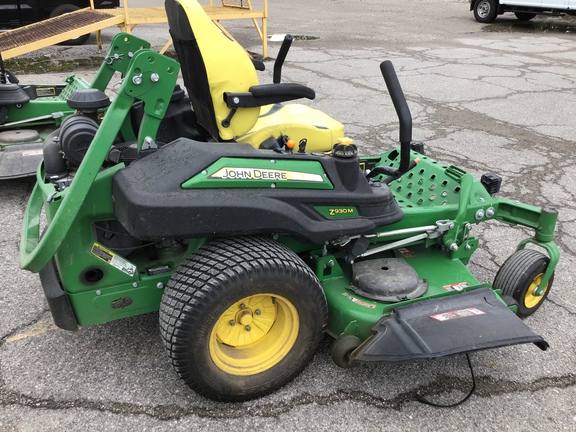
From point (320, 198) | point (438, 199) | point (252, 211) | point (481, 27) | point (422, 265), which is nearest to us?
point (252, 211)

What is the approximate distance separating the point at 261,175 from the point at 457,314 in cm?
98

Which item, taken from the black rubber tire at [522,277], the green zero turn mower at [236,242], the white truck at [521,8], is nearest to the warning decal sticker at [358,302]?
the green zero turn mower at [236,242]

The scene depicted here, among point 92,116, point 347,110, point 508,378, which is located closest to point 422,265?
point 508,378

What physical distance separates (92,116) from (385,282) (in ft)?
5.32

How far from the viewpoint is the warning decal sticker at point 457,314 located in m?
2.20

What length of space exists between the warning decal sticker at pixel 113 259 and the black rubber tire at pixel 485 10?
13693mm

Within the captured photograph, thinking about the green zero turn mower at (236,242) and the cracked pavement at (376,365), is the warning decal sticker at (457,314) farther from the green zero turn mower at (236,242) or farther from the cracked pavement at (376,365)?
the cracked pavement at (376,365)

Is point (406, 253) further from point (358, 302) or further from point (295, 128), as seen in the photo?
point (295, 128)

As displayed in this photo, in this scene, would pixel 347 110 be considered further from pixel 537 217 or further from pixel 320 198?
pixel 320 198

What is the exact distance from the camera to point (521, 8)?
12.9 metres

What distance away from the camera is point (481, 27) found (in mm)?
13250

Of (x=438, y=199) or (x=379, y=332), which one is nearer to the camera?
(x=379, y=332)

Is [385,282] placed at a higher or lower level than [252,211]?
lower

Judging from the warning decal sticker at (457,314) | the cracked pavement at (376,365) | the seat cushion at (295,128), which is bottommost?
the cracked pavement at (376,365)
